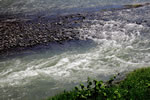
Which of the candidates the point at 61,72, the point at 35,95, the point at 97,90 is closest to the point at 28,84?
the point at 35,95

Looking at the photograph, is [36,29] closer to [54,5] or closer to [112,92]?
[54,5]

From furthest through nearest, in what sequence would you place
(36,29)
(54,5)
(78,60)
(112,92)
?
(54,5) < (36,29) < (78,60) < (112,92)

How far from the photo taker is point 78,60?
40.1 feet

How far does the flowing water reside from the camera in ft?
32.0

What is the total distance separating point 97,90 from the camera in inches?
287

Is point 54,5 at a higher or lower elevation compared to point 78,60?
higher

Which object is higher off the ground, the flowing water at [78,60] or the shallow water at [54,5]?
the shallow water at [54,5]

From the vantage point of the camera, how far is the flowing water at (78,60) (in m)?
9.76

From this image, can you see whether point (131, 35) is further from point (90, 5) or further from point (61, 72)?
point (90, 5)

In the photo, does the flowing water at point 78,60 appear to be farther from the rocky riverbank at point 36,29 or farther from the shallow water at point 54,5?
the shallow water at point 54,5

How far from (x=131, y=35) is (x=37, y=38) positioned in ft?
25.9

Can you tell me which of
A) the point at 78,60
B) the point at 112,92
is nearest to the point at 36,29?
the point at 78,60

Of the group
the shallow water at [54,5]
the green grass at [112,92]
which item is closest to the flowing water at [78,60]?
the green grass at [112,92]

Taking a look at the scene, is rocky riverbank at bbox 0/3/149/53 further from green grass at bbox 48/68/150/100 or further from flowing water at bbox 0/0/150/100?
green grass at bbox 48/68/150/100
